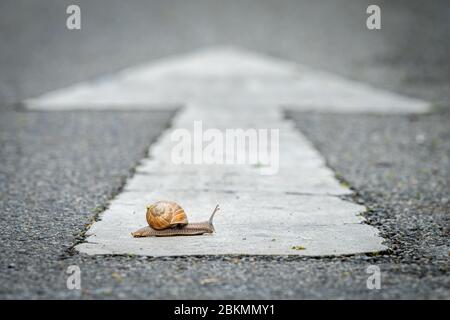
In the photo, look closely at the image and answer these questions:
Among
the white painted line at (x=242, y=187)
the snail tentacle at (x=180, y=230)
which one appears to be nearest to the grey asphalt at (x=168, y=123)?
the white painted line at (x=242, y=187)

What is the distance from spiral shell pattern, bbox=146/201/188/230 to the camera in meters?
4.07

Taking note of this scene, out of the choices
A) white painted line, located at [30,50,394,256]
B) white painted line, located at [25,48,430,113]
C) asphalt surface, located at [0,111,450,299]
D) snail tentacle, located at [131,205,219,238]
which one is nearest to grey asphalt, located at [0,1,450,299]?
asphalt surface, located at [0,111,450,299]

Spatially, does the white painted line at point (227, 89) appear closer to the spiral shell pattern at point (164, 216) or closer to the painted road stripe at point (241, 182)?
the painted road stripe at point (241, 182)

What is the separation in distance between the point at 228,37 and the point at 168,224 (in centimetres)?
1222

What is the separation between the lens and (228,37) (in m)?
15.9

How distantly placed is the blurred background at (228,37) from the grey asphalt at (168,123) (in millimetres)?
52

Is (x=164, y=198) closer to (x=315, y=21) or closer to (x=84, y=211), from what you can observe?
(x=84, y=211)


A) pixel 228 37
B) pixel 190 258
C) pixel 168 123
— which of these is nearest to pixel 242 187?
pixel 190 258

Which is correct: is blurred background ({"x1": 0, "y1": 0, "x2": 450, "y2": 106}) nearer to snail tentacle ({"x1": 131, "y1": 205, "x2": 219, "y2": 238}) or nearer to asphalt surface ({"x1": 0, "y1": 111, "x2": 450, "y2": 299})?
asphalt surface ({"x1": 0, "y1": 111, "x2": 450, "y2": 299})

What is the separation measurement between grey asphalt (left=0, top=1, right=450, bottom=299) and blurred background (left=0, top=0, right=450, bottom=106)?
52mm

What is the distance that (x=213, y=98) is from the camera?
31.6ft

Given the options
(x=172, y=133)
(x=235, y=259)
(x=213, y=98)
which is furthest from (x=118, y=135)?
(x=235, y=259)

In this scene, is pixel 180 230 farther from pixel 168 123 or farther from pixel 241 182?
pixel 168 123

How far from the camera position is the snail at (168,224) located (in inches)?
161
